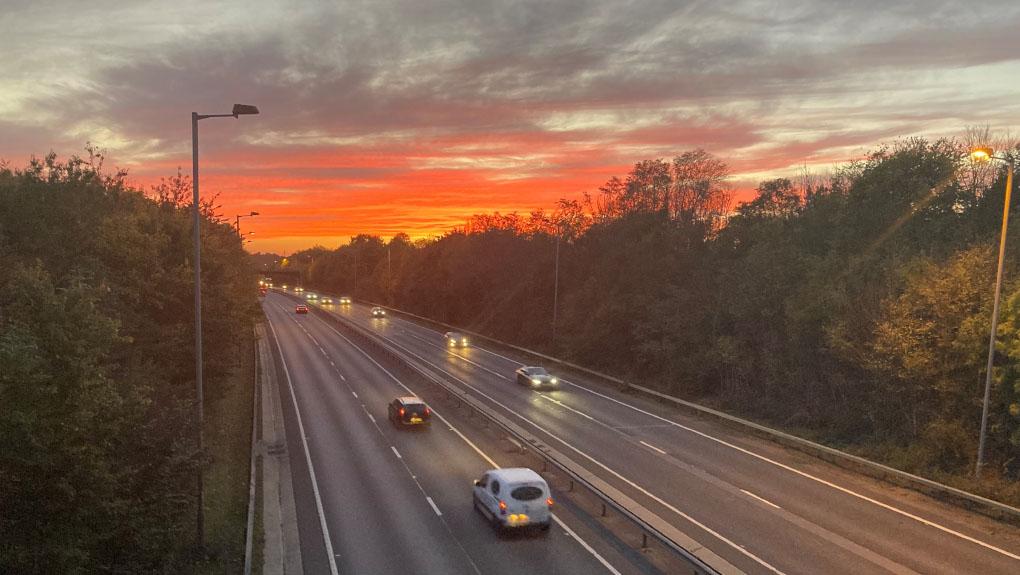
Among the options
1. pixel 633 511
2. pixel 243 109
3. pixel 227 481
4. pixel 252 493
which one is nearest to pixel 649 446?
pixel 633 511

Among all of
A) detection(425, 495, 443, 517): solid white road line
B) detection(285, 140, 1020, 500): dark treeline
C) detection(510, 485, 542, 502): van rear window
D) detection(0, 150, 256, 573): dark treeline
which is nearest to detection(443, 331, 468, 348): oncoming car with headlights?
detection(285, 140, 1020, 500): dark treeline

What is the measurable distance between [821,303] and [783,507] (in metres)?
14.3

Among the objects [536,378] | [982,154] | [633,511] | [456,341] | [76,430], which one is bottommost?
[633,511]

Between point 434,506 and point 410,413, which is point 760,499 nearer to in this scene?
point 434,506

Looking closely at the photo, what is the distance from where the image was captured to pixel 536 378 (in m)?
42.0

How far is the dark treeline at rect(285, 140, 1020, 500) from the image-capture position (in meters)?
24.6

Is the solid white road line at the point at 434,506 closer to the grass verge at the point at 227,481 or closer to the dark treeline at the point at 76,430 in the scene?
the grass verge at the point at 227,481

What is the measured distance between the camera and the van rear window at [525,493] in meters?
18.1

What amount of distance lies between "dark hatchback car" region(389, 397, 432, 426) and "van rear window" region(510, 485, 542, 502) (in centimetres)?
1334

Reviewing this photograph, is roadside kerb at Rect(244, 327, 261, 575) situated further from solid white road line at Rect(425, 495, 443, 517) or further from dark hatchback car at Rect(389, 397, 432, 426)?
dark hatchback car at Rect(389, 397, 432, 426)

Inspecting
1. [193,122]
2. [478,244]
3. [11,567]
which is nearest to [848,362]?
[193,122]

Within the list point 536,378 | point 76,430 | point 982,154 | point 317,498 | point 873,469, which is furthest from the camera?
point 536,378

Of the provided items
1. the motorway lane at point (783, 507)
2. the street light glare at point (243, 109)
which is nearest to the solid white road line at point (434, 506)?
the motorway lane at point (783, 507)

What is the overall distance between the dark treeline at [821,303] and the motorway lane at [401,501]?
15.3 meters
